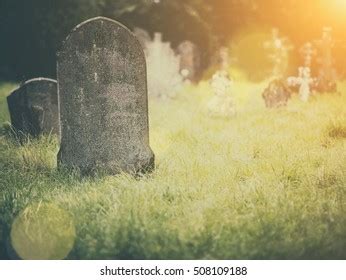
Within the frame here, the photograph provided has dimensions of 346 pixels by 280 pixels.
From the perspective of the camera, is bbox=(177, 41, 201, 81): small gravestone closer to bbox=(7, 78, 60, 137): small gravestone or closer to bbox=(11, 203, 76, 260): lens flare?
bbox=(7, 78, 60, 137): small gravestone

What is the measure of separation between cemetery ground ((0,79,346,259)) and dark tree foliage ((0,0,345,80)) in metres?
4.22

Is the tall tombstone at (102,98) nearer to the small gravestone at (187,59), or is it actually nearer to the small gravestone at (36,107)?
the small gravestone at (36,107)

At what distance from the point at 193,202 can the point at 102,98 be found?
131 centimetres

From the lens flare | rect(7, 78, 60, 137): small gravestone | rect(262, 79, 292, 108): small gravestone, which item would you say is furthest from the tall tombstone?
rect(262, 79, 292, 108): small gravestone

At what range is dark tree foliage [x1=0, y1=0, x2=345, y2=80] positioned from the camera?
9.18 m

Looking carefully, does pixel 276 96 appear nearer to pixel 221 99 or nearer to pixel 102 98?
pixel 221 99

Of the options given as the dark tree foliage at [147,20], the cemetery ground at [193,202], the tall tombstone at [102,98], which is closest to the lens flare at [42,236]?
the cemetery ground at [193,202]

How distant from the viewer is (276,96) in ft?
24.4

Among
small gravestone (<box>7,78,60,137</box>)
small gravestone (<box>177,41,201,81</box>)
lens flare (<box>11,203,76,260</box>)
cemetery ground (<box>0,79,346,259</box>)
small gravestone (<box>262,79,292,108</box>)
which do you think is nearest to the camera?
cemetery ground (<box>0,79,346,259</box>)

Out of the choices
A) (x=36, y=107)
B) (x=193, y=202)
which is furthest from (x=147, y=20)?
(x=193, y=202)

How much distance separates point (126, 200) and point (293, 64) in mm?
7487

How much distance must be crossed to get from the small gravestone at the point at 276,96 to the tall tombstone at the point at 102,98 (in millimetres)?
3565

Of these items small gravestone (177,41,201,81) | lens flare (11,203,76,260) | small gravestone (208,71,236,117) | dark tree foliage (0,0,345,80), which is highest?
dark tree foliage (0,0,345,80)

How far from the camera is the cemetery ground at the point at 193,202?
10.5 feet
